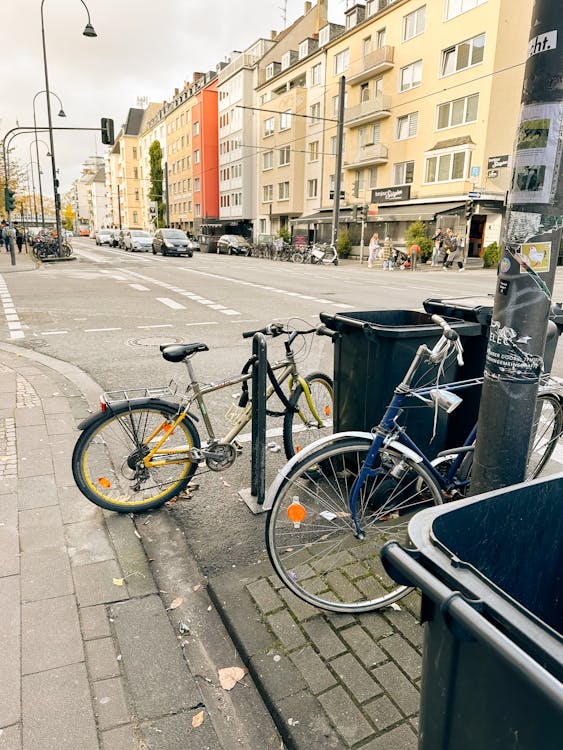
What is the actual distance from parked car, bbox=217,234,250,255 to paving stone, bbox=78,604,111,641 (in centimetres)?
4393

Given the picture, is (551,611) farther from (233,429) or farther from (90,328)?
(90,328)

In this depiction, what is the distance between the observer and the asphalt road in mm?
3508

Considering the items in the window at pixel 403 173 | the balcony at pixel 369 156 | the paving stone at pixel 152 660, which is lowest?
the paving stone at pixel 152 660

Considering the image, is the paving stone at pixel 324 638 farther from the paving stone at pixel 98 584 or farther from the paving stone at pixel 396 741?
the paving stone at pixel 98 584

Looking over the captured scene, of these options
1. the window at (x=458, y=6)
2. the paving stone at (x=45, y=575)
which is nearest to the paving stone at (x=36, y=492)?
the paving stone at (x=45, y=575)

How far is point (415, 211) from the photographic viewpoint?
1270 inches

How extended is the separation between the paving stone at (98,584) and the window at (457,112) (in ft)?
105

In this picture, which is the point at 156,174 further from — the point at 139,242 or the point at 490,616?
the point at 490,616

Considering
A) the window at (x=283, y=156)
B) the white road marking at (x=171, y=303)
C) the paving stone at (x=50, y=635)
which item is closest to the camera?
the paving stone at (x=50, y=635)

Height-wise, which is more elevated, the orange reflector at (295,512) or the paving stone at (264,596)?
the orange reflector at (295,512)

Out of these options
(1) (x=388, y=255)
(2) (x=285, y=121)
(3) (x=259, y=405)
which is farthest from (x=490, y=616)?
(2) (x=285, y=121)

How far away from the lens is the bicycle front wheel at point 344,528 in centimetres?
254

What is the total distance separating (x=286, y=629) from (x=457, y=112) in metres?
33.4

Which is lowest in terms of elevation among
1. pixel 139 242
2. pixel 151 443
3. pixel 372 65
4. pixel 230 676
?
pixel 230 676
